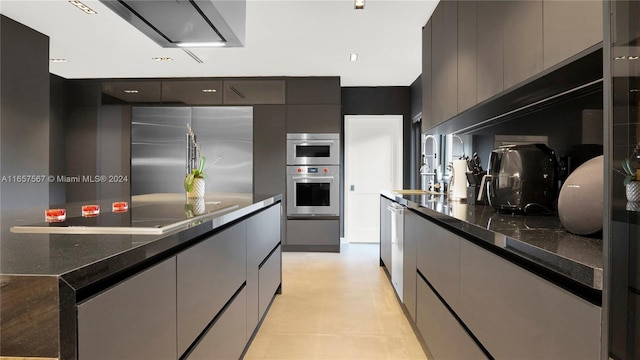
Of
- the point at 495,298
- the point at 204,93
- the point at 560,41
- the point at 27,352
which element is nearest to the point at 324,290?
the point at 495,298

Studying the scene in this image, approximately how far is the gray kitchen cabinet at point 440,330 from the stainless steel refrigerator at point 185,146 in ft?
12.2

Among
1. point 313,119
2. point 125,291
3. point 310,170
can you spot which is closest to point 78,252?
point 125,291

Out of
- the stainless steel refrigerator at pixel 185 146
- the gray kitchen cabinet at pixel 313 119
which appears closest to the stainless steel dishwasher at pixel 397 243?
the gray kitchen cabinet at pixel 313 119

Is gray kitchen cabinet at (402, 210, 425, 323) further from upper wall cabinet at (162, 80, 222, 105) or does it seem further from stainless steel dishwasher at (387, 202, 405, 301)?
upper wall cabinet at (162, 80, 222, 105)

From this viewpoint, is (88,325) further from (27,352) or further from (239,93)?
(239,93)

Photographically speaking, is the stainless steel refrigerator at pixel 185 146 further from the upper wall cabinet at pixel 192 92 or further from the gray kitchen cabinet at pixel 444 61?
the gray kitchen cabinet at pixel 444 61

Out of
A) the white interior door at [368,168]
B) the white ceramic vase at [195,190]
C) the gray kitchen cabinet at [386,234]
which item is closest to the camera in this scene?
the white ceramic vase at [195,190]

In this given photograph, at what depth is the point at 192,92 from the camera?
554cm

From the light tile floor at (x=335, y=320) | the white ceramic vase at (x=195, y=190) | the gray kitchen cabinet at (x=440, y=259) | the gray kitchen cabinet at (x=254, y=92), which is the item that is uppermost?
the gray kitchen cabinet at (x=254, y=92)

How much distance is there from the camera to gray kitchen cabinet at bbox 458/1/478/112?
7.24 ft

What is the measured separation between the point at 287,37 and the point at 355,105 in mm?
2444

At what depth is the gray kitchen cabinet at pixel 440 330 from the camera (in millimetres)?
1458

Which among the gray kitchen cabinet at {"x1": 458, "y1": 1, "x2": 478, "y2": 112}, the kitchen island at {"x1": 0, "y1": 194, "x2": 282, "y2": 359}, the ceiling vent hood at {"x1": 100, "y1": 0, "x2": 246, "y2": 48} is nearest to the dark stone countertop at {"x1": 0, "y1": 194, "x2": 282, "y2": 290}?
the kitchen island at {"x1": 0, "y1": 194, "x2": 282, "y2": 359}

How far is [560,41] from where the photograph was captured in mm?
1317
